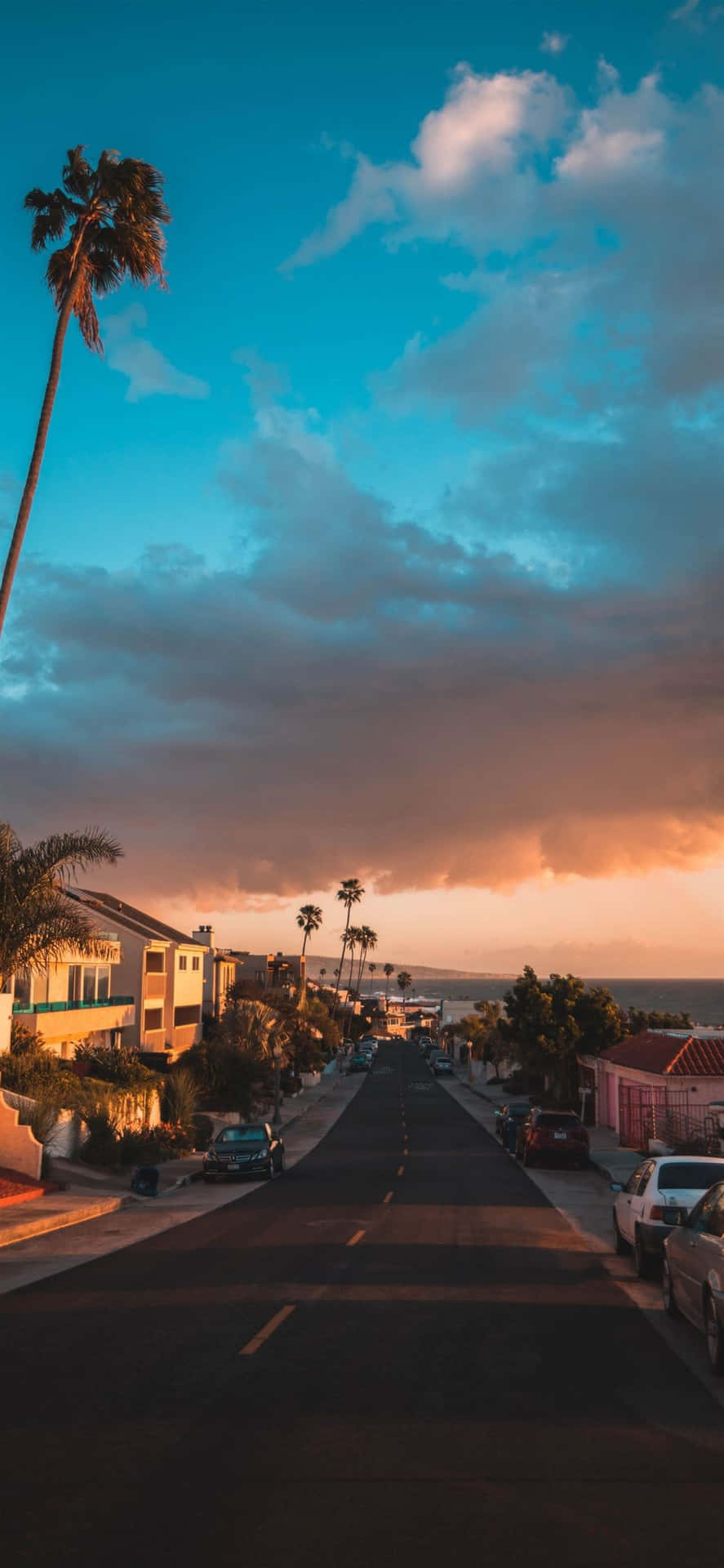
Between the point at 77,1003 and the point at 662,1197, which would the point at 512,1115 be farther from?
the point at 662,1197

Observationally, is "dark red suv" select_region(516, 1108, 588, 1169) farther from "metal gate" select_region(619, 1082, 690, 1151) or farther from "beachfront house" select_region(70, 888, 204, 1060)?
"beachfront house" select_region(70, 888, 204, 1060)

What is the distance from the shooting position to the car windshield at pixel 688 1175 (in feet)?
49.2

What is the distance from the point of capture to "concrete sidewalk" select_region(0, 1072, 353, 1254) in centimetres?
2045

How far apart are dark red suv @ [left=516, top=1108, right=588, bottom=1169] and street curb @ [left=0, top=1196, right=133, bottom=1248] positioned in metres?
12.4

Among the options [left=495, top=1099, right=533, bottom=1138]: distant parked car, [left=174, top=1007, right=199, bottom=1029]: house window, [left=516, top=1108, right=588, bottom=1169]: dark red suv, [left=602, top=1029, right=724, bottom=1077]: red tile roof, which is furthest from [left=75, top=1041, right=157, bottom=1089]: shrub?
[left=174, top=1007, right=199, bottom=1029]: house window

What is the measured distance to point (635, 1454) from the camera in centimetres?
780

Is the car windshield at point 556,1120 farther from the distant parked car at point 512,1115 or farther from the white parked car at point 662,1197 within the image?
the white parked car at point 662,1197

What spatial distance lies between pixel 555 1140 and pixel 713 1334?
23.2 m

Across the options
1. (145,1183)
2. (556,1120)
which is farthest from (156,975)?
(145,1183)

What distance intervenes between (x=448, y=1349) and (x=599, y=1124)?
40127 mm

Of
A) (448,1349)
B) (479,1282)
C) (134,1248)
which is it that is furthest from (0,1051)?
(448,1349)

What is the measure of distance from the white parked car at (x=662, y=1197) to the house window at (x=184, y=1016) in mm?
53652

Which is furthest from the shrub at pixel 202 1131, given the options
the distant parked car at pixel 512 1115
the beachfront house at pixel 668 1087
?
the beachfront house at pixel 668 1087

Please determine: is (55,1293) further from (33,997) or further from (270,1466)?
(33,997)
